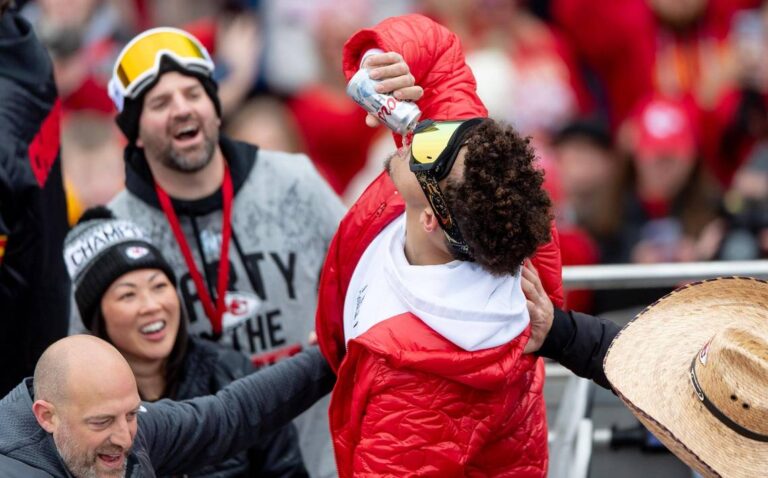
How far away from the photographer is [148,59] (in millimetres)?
4398

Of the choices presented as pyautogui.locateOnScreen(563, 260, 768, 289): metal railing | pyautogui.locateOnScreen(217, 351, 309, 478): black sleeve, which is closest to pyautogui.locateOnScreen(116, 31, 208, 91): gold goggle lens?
pyautogui.locateOnScreen(217, 351, 309, 478): black sleeve

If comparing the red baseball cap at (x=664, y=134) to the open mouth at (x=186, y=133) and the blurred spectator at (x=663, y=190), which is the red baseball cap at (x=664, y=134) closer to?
the blurred spectator at (x=663, y=190)

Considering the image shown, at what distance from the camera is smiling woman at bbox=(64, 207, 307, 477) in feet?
13.2

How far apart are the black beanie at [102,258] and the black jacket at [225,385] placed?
23cm

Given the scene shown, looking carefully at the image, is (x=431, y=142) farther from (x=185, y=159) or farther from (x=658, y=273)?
(x=658, y=273)

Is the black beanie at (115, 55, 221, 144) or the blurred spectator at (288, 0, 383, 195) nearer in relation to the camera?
the black beanie at (115, 55, 221, 144)

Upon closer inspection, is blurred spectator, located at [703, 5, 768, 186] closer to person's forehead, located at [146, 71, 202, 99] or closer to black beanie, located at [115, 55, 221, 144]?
black beanie, located at [115, 55, 221, 144]

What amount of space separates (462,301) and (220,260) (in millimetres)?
1430

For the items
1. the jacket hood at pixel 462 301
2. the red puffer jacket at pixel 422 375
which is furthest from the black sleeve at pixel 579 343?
the jacket hood at pixel 462 301

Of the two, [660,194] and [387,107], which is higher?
[387,107]

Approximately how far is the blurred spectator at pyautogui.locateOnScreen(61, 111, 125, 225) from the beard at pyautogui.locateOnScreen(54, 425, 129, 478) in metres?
3.82

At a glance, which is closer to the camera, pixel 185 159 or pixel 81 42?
pixel 185 159

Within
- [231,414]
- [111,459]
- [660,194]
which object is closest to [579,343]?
[231,414]

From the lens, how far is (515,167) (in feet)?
9.97
